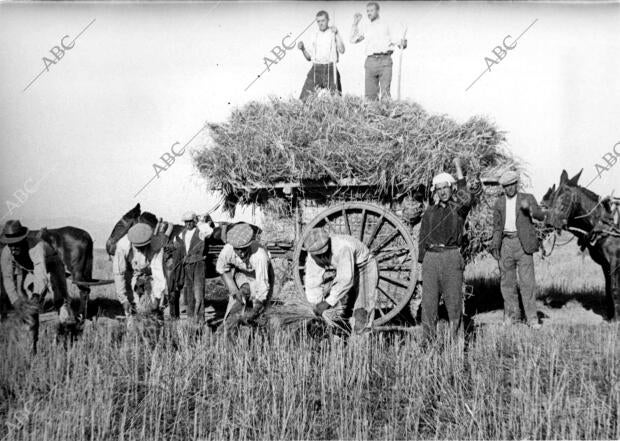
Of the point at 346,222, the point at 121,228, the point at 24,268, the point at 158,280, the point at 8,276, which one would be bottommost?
the point at 8,276

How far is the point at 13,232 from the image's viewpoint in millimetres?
5617

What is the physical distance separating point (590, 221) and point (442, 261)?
10.5ft

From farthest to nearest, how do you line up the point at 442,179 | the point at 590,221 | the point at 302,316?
the point at 590,221 → the point at 442,179 → the point at 302,316

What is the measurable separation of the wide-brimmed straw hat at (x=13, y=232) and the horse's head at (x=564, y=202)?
653 centimetres

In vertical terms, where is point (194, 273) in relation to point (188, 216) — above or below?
below

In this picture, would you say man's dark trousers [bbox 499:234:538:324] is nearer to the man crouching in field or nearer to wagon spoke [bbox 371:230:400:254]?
wagon spoke [bbox 371:230:400:254]

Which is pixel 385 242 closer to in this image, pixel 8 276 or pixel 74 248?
pixel 8 276

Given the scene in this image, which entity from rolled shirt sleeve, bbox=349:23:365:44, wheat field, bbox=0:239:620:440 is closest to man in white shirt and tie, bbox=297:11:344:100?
rolled shirt sleeve, bbox=349:23:365:44

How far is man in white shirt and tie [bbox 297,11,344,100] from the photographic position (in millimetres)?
8781

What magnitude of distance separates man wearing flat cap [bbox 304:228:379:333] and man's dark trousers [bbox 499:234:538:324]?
2.45m

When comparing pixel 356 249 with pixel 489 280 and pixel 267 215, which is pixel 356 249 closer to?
pixel 267 215

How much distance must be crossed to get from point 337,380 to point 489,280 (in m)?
8.84

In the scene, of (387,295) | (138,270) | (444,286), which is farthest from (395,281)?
(138,270)

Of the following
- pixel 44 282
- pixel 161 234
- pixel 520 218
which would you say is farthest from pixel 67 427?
pixel 520 218
